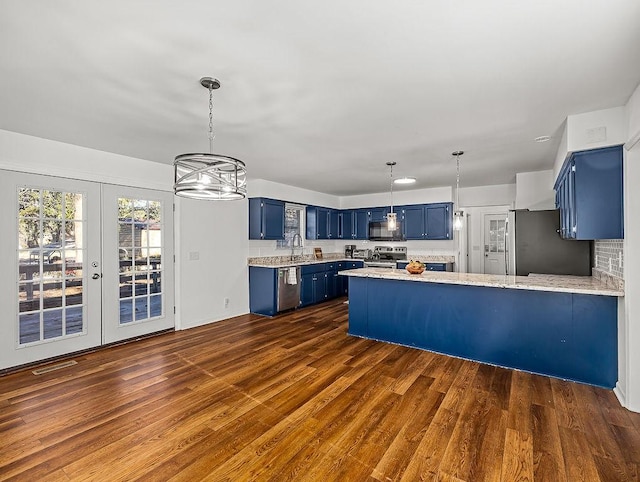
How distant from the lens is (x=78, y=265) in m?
3.83

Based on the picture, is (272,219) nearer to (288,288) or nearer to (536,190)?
(288,288)

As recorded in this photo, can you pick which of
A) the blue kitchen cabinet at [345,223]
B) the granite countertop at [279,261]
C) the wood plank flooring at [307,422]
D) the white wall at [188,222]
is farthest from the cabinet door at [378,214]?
the wood plank flooring at [307,422]

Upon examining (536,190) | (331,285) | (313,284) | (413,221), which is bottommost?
(331,285)

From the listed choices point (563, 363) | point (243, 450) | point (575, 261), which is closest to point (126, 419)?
point (243, 450)

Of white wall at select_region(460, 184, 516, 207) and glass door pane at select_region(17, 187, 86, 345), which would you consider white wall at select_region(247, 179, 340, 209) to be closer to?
glass door pane at select_region(17, 187, 86, 345)

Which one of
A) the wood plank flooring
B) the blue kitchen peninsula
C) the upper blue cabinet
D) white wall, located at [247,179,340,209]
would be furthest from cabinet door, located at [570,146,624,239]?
white wall, located at [247,179,340,209]

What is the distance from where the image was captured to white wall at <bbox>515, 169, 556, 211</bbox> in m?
5.14

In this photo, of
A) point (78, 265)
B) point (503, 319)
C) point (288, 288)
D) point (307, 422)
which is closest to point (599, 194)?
point (503, 319)

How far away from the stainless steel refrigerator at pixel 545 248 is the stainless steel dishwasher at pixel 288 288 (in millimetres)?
3478

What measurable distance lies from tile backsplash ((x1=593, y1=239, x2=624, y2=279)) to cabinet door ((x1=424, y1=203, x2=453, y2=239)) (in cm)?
287

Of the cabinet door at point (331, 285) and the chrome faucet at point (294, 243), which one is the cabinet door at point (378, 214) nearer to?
the cabinet door at point (331, 285)

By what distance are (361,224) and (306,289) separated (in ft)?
7.63

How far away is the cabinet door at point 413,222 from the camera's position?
22.5 feet

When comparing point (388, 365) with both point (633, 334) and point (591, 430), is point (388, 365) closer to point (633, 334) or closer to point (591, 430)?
point (591, 430)
